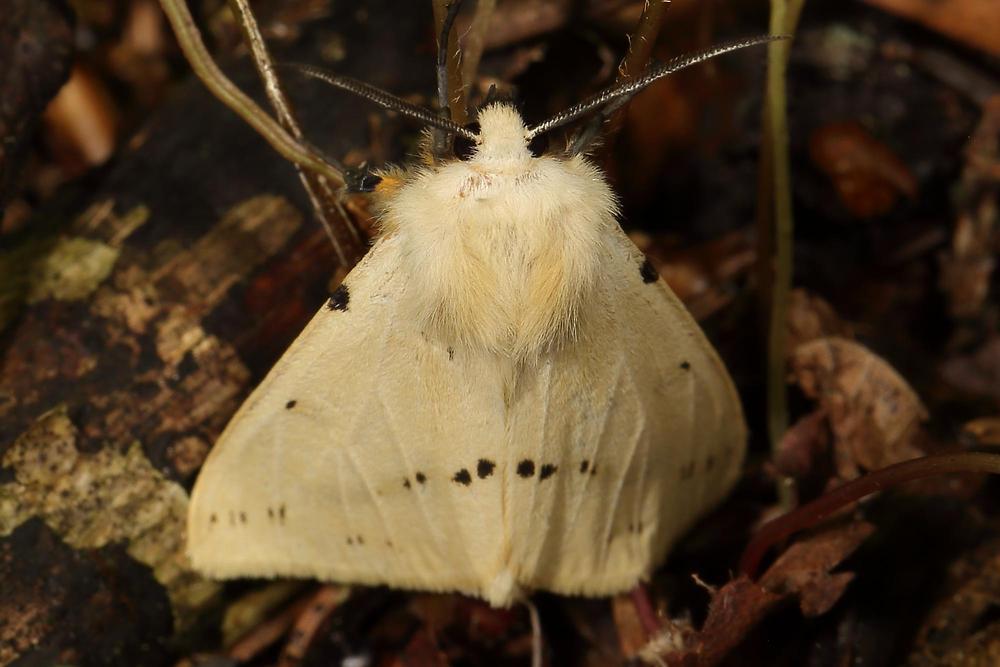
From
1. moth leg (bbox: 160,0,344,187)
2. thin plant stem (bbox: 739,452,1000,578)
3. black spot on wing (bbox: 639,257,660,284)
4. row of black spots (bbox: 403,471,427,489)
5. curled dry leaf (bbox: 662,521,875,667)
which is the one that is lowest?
curled dry leaf (bbox: 662,521,875,667)

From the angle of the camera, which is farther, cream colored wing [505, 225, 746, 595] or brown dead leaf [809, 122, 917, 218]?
brown dead leaf [809, 122, 917, 218]

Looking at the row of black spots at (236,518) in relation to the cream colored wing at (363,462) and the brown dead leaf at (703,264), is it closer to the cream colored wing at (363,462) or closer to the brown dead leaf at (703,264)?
the cream colored wing at (363,462)

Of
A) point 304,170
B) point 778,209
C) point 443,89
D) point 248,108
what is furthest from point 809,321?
point 248,108

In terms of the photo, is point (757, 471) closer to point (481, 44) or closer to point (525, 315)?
point (525, 315)

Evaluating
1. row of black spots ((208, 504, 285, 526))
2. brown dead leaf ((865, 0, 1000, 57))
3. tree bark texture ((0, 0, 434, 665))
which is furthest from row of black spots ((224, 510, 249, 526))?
brown dead leaf ((865, 0, 1000, 57))

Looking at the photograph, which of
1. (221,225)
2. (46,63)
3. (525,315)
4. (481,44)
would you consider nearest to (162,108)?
(46,63)

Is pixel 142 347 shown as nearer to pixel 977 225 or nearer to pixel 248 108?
pixel 248 108

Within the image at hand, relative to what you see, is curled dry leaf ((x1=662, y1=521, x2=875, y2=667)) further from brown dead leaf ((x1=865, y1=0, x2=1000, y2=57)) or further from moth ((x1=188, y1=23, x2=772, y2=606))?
brown dead leaf ((x1=865, y1=0, x2=1000, y2=57))
